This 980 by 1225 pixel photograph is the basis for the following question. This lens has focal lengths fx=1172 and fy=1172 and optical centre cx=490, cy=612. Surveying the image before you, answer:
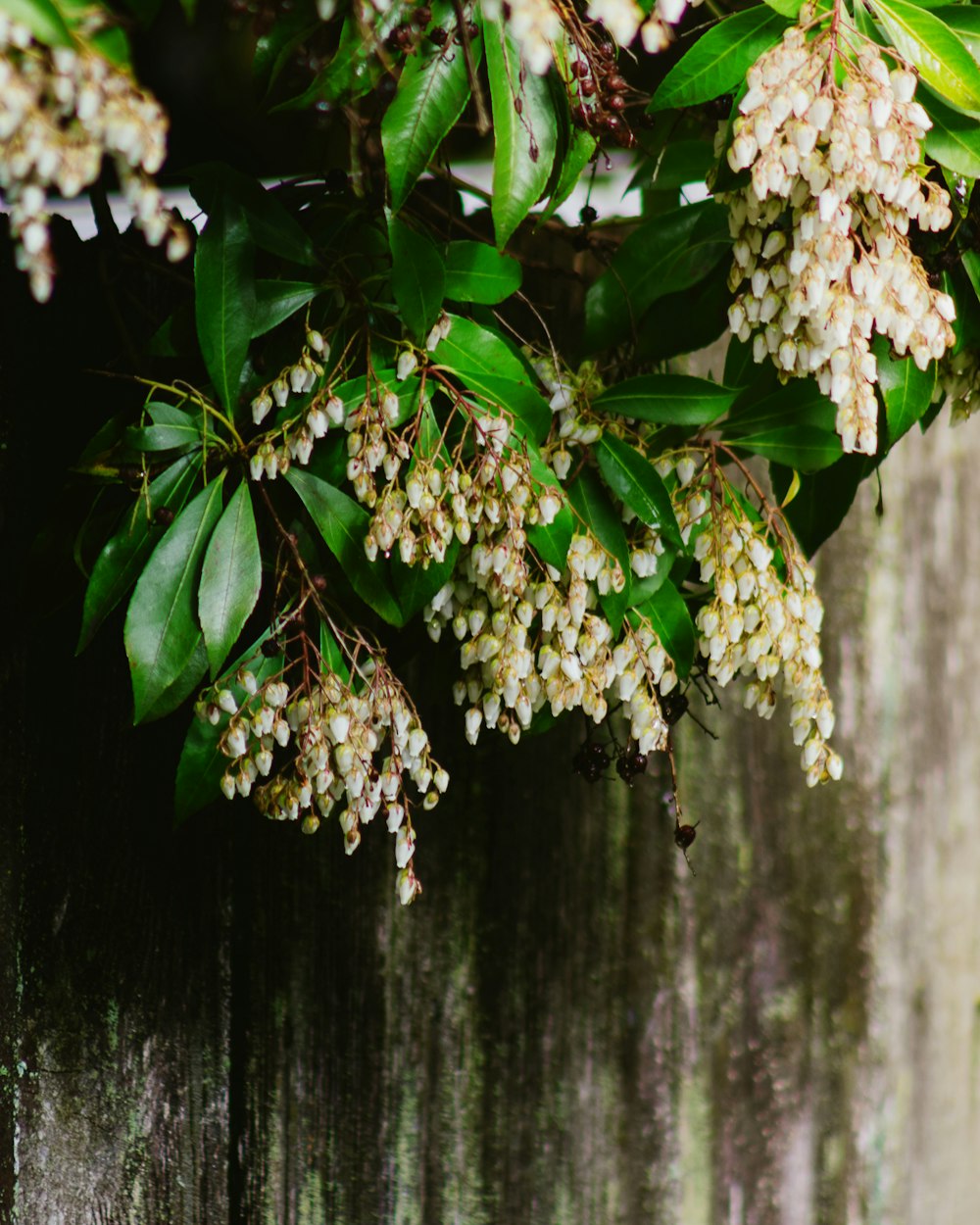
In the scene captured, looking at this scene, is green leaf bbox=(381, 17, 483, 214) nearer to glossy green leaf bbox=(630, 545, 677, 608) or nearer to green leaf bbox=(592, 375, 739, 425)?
green leaf bbox=(592, 375, 739, 425)

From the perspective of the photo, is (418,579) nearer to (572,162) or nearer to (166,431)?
(166,431)

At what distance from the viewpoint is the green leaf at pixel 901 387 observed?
1018mm

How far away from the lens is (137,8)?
738 mm

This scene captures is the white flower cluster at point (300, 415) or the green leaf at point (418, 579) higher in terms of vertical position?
the white flower cluster at point (300, 415)

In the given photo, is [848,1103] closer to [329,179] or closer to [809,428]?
[809,428]

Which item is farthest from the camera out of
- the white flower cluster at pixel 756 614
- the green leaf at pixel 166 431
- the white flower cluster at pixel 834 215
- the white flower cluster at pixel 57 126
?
the white flower cluster at pixel 756 614

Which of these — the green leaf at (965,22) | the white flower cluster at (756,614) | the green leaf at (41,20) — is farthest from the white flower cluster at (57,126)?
the green leaf at (965,22)

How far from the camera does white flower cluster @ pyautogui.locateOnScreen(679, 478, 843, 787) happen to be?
1.02 metres

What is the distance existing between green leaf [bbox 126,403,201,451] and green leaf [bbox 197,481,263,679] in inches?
2.5

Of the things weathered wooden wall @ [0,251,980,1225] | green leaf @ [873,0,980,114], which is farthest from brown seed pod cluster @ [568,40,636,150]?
→ weathered wooden wall @ [0,251,980,1225]

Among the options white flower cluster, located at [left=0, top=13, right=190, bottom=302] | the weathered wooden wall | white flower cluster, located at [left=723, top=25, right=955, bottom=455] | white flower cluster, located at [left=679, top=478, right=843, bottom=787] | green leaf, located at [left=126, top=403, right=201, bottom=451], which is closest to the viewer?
white flower cluster, located at [left=0, top=13, right=190, bottom=302]

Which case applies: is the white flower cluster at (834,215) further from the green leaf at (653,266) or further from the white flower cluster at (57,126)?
the white flower cluster at (57,126)

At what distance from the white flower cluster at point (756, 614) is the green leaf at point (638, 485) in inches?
1.8

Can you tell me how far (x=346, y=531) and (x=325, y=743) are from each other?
0.18 metres
